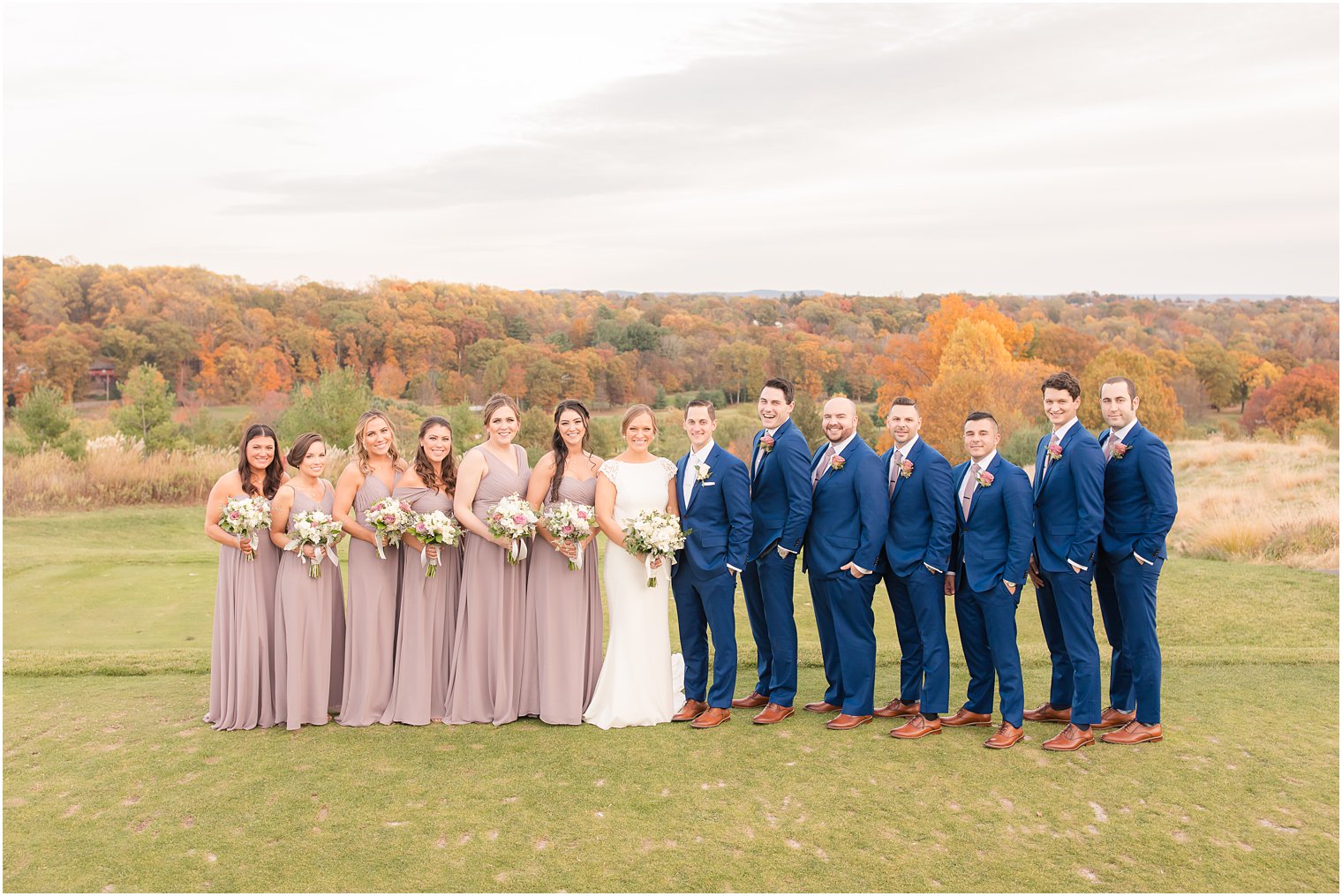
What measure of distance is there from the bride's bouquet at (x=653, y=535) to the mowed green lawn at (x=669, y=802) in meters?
1.21

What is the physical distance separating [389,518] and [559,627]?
1.40 meters

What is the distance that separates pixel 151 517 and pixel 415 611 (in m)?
14.0

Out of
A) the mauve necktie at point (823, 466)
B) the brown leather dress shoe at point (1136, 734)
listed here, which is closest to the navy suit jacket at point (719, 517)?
the mauve necktie at point (823, 466)

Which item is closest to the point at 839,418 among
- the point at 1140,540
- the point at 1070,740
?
the point at 1140,540

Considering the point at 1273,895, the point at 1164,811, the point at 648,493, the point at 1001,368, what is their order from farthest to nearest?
1. the point at 1001,368
2. the point at 648,493
3. the point at 1164,811
4. the point at 1273,895

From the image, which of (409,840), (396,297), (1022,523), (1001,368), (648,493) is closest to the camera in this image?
(409,840)

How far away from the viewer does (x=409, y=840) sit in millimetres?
5258

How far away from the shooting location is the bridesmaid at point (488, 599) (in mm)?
7148

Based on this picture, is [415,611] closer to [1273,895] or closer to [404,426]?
[1273,895]

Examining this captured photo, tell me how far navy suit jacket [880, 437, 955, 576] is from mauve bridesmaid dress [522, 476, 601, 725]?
82.4 inches

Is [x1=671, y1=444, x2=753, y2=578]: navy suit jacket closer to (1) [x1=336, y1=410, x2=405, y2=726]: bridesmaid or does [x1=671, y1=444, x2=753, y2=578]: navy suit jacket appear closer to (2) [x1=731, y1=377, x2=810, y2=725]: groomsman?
(2) [x1=731, y1=377, x2=810, y2=725]: groomsman

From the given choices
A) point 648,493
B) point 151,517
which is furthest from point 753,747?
point 151,517

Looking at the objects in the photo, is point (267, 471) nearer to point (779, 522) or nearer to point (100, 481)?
point (779, 522)

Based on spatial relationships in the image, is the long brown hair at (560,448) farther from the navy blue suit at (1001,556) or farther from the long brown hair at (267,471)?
the navy blue suit at (1001,556)
